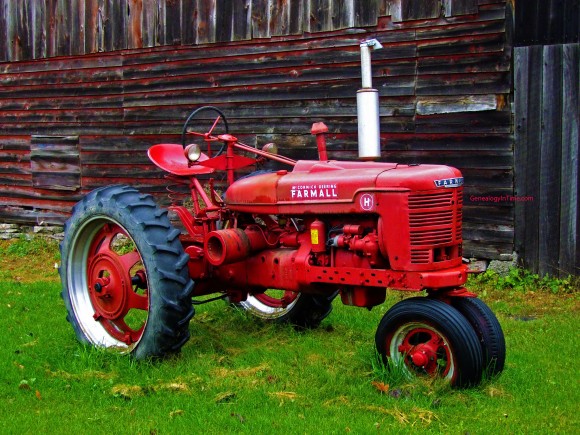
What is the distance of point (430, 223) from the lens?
4.93 metres

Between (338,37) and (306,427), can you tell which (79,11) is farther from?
(306,427)

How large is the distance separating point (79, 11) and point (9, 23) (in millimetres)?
1610

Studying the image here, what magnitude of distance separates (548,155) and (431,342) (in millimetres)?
4096

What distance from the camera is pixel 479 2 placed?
8367mm

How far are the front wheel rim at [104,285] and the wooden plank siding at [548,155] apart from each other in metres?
4.38

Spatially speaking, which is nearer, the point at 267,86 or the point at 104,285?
the point at 104,285

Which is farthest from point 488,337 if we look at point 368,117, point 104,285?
point 104,285

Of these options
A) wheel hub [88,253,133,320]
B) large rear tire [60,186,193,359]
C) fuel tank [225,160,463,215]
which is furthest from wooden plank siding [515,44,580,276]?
wheel hub [88,253,133,320]

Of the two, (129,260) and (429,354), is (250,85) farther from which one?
(429,354)

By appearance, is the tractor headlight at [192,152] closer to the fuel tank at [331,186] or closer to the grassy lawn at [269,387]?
the fuel tank at [331,186]

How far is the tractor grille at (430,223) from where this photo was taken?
4.90 metres

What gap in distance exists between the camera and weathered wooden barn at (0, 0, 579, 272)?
27.9 ft

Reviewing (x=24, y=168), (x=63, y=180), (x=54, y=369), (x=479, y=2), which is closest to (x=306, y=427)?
(x=54, y=369)

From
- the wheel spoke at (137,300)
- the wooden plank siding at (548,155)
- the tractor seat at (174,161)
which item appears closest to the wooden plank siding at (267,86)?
the wooden plank siding at (548,155)
